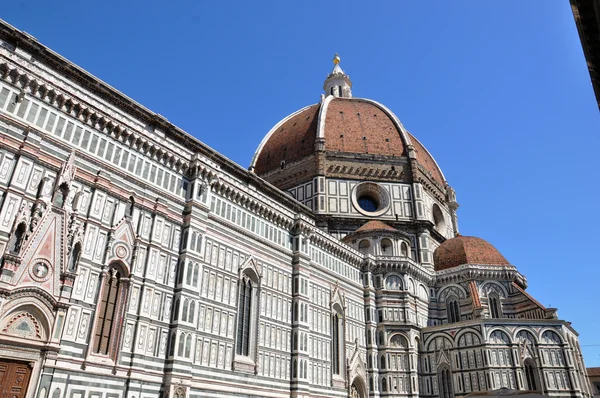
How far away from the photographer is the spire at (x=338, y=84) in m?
65.2

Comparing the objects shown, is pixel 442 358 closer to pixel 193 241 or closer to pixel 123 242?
pixel 193 241

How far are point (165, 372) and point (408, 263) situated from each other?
22614 millimetres

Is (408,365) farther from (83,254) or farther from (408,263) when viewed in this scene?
(83,254)

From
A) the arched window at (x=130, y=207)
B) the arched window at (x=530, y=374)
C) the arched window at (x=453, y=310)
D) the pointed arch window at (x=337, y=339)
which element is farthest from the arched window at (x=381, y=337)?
the arched window at (x=130, y=207)

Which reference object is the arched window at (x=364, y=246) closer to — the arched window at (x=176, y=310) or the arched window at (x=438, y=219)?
the arched window at (x=438, y=219)

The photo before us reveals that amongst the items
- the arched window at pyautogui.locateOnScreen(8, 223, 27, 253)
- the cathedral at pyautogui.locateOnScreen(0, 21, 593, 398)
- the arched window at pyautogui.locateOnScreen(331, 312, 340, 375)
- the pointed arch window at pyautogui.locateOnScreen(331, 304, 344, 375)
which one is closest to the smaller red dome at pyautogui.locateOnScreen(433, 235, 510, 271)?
the cathedral at pyautogui.locateOnScreen(0, 21, 593, 398)

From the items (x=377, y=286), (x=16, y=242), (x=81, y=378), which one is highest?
(x=377, y=286)

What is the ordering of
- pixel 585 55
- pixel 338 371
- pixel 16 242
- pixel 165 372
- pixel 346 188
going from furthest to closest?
pixel 346 188
pixel 338 371
pixel 165 372
pixel 16 242
pixel 585 55

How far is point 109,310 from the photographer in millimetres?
19531

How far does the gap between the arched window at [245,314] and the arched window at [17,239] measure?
38.6ft

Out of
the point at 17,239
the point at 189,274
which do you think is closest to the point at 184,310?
the point at 189,274

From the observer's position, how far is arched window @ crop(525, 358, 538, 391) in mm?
32778

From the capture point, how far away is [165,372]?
816 inches

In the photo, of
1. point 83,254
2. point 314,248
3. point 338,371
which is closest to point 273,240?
point 314,248
